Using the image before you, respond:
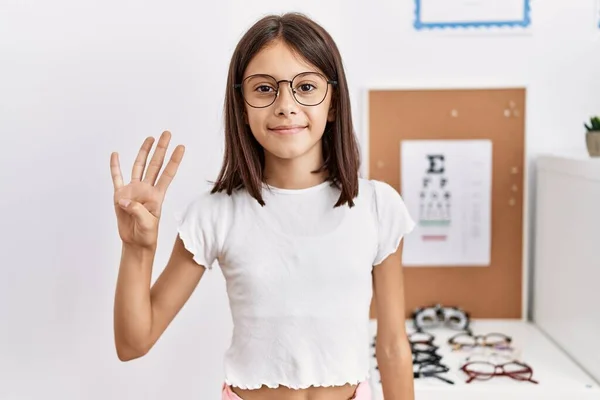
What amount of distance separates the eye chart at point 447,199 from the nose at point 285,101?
65cm

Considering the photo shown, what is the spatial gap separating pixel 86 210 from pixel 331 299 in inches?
24.0

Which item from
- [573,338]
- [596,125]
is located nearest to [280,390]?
[573,338]

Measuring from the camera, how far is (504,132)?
1573 millimetres

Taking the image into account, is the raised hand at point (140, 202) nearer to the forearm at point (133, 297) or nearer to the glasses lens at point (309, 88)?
the forearm at point (133, 297)

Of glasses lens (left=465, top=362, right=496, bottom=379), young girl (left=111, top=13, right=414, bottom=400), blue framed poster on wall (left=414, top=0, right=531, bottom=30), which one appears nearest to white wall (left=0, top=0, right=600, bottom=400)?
blue framed poster on wall (left=414, top=0, right=531, bottom=30)

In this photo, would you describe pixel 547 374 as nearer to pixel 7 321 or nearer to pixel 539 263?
pixel 539 263

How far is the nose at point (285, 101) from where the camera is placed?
3.14ft

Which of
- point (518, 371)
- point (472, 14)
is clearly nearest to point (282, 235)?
point (518, 371)

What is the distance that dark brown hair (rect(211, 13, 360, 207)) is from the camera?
0.98 m

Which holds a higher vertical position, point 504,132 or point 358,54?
point 358,54

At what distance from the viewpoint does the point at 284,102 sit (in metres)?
0.96

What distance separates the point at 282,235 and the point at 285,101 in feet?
0.64

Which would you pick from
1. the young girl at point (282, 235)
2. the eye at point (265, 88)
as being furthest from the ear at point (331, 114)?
the eye at point (265, 88)

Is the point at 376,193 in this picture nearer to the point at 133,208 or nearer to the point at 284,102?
the point at 284,102
